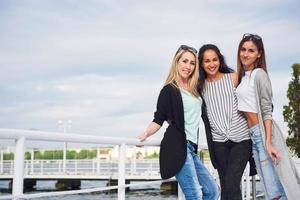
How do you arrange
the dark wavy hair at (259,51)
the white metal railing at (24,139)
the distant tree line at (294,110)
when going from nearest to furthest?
the white metal railing at (24,139)
the dark wavy hair at (259,51)
the distant tree line at (294,110)

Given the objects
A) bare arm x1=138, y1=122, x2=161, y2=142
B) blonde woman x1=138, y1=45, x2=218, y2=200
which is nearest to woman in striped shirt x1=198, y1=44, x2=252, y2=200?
blonde woman x1=138, y1=45, x2=218, y2=200

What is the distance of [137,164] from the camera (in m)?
31.1

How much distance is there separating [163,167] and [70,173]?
32.8 m

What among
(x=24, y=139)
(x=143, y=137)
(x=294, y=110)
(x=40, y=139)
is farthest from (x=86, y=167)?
(x=24, y=139)

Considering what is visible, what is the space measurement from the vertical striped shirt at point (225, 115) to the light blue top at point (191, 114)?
0.15 metres

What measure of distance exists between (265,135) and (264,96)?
0.26 m

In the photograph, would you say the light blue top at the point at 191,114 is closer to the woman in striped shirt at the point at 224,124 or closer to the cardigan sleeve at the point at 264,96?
the woman in striped shirt at the point at 224,124

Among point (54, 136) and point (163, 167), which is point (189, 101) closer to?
point (163, 167)

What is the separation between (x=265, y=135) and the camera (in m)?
3.00

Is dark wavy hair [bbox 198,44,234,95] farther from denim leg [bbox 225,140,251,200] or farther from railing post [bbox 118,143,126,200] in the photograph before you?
railing post [bbox 118,143,126,200]

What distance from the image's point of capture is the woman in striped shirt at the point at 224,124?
9.95 ft

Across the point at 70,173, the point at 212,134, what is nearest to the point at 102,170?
the point at 70,173

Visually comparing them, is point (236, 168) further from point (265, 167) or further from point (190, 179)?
point (190, 179)

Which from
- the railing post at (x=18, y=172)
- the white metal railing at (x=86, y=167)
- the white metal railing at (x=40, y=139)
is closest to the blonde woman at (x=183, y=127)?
the white metal railing at (x=40, y=139)
